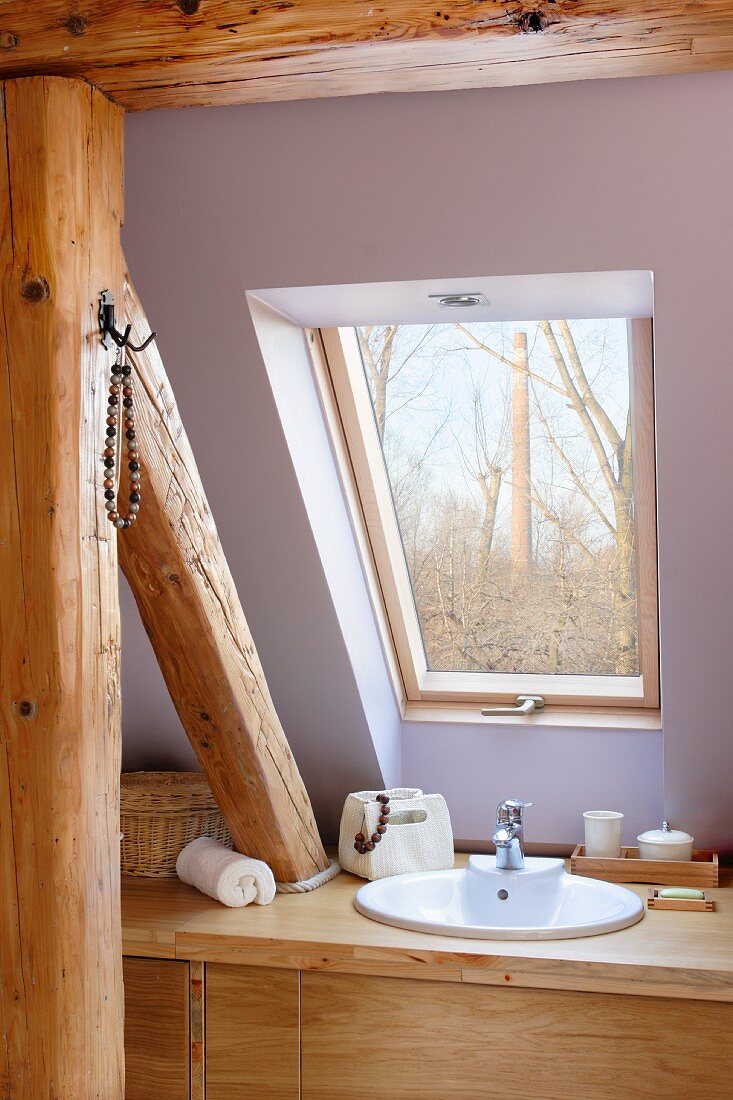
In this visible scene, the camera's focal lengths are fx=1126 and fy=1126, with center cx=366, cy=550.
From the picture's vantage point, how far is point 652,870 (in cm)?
270

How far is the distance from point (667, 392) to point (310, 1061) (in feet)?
5.02

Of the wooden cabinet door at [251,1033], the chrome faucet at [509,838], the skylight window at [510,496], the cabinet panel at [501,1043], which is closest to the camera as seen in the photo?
the cabinet panel at [501,1043]

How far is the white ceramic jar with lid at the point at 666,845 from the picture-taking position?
107 inches

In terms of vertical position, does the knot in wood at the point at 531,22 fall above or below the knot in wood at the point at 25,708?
above

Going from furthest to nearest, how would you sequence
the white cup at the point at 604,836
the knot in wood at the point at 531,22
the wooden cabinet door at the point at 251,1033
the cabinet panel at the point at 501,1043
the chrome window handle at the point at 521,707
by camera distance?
the chrome window handle at the point at 521,707 → the white cup at the point at 604,836 → the wooden cabinet door at the point at 251,1033 → the cabinet panel at the point at 501,1043 → the knot in wood at the point at 531,22

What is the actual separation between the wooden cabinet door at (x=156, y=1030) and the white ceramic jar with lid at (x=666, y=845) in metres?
1.15

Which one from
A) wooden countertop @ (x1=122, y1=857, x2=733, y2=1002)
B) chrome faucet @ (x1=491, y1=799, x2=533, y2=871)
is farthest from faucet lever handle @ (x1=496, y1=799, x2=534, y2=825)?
wooden countertop @ (x1=122, y1=857, x2=733, y2=1002)

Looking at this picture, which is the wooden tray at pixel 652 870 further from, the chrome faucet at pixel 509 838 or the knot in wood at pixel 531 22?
the knot in wood at pixel 531 22

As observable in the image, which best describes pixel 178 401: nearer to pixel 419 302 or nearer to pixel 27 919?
pixel 419 302

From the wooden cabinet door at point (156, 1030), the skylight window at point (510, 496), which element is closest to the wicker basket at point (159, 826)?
the wooden cabinet door at point (156, 1030)

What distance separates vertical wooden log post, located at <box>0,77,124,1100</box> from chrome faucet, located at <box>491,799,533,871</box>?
1136 millimetres

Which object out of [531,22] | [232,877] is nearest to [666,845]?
[232,877]

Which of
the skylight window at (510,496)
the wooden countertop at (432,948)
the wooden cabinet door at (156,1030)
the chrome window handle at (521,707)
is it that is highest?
the skylight window at (510,496)

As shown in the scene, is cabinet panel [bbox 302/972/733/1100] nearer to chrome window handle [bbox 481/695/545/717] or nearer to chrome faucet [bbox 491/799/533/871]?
chrome faucet [bbox 491/799/533/871]
